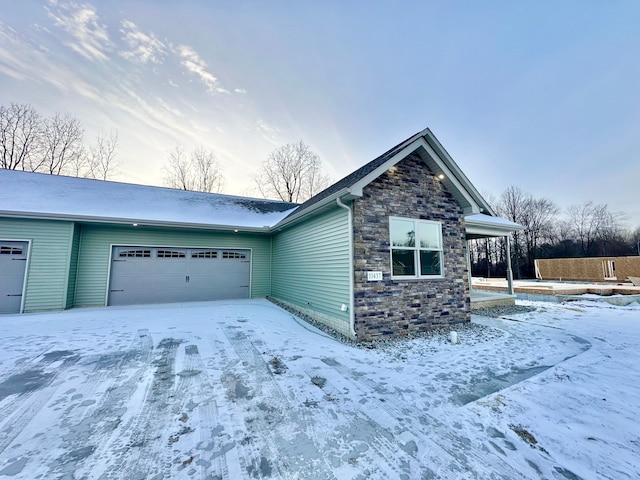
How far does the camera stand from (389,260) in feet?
19.5

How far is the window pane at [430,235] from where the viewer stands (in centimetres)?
655

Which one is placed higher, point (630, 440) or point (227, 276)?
point (227, 276)

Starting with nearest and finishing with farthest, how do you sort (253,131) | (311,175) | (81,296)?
(81,296), (253,131), (311,175)

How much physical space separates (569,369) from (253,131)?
1206cm

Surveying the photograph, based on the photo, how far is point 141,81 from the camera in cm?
885

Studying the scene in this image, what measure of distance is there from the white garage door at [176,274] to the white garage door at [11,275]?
83.0 inches

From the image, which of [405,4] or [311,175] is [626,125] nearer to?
[405,4]

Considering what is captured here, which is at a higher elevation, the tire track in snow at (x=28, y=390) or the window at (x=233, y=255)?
the window at (x=233, y=255)

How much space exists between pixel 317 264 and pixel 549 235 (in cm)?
3358

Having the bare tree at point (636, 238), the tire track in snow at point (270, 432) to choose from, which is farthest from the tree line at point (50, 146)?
the bare tree at point (636, 238)

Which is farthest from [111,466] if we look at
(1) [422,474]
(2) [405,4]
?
(2) [405,4]

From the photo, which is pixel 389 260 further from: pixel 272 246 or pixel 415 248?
pixel 272 246

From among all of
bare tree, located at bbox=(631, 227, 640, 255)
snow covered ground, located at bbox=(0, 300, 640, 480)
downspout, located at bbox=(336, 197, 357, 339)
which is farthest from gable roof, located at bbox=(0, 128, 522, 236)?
bare tree, located at bbox=(631, 227, 640, 255)

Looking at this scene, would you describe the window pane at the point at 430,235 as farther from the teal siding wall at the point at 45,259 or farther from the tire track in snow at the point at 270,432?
the teal siding wall at the point at 45,259
